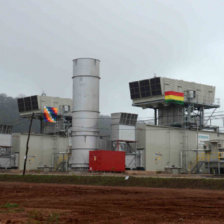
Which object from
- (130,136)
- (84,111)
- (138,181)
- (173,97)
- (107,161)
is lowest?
(138,181)

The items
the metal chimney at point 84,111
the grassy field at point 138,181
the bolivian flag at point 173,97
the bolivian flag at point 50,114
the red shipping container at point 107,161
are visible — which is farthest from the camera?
the bolivian flag at point 50,114

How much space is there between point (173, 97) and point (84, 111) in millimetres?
16590

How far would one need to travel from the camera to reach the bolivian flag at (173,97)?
68125mm

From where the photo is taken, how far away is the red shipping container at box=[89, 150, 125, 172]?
57250 millimetres

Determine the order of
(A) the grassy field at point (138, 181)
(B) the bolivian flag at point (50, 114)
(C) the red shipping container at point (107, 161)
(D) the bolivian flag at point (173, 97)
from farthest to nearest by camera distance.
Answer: (B) the bolivian flag at point (50, 114) → (D) the bolivian flag at point (173, 97) → (C) the red shipping container at point (107, 161) → (A) the grassy field at point (138, 181)

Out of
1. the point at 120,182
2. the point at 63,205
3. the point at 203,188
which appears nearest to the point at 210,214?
the point at 63,205

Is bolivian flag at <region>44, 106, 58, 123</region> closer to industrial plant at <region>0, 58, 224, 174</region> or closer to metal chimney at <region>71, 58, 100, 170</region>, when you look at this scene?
industrial plant at <region>0, 58, 224, 174</region>

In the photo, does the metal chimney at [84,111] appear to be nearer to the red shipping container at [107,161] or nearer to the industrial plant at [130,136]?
the industrial plant at [130,136]

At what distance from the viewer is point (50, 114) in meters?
86.0

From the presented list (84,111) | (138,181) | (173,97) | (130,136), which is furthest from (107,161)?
(138,181)

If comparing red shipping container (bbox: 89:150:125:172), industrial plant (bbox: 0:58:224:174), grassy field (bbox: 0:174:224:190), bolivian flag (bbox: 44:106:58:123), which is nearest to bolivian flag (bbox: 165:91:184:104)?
industrial plant (bbox: 0:58:224:174)

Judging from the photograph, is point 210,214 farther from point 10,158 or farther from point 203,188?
point 10,158

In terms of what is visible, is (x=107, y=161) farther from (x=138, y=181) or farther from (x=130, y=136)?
(x=138, y=181)

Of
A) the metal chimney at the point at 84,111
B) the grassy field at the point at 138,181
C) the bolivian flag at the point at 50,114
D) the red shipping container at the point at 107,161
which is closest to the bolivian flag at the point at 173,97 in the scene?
the metal chimney at the point at 84,111
